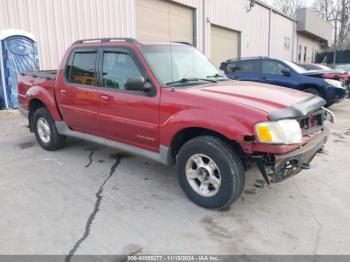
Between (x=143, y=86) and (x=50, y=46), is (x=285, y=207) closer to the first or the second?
(x=143, y=86)

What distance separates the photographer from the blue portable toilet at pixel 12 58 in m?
8.58

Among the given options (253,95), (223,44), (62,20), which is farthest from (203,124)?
(223,44)

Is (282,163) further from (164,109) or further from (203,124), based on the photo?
(164,109)

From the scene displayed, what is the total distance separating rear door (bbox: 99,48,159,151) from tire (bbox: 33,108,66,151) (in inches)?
52.3

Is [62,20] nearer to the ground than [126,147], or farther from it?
farther from it

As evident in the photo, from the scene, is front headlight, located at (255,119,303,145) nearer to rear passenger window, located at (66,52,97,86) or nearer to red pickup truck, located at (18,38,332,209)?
red pickup truck, located at (18,38,332,209)

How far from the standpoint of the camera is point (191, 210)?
3.56 meters

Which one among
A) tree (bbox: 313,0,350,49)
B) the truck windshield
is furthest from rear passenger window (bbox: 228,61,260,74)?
tree (bbox: 313,0,350,49)

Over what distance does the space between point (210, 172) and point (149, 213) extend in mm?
797

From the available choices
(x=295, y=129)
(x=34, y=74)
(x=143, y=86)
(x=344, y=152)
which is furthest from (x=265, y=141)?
(x=34, y=74)

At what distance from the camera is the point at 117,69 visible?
436cm

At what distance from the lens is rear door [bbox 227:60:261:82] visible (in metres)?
10.2

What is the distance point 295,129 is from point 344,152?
3.09 m

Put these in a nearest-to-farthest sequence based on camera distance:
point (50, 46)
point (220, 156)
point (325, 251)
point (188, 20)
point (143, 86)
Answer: point (325, 251) → point (220, 156) → point (143, 86) → point (50, 46) → point (188, 20)
